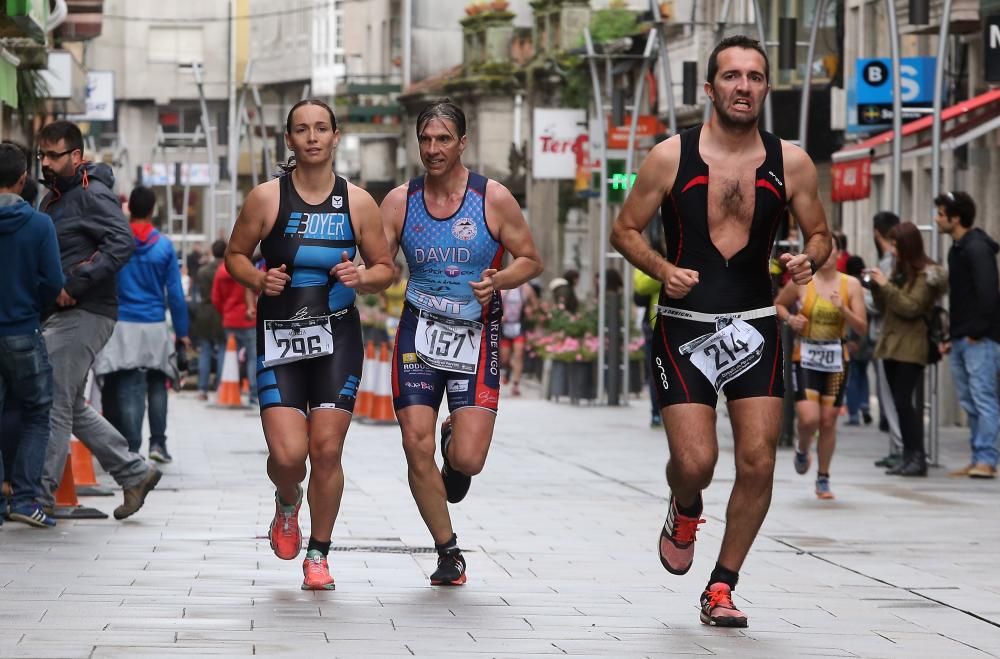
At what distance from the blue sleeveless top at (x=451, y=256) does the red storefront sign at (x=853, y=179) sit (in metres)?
13.2

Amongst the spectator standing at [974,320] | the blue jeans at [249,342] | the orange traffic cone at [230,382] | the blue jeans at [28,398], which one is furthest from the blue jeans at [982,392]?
the orange traffic cone at [230,382]

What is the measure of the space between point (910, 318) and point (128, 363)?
5495 millimetres

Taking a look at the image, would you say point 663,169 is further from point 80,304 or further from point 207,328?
point 207,328

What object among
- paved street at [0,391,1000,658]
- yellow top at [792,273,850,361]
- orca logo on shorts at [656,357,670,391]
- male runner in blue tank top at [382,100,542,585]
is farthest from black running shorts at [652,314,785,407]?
yellow top at [792,273,850,361]

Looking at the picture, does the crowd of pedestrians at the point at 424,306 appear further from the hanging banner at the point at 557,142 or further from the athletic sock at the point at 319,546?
the hanging banner at the point at 557,142

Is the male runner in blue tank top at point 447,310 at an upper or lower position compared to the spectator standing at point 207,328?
upper

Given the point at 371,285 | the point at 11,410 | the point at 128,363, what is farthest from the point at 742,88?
the point at 128,363

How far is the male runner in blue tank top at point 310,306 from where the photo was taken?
374 inches

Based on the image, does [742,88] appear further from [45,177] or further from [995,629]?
[45,177]

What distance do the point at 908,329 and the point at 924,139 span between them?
612 centimetres

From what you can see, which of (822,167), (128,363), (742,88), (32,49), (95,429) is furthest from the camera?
(822,167)

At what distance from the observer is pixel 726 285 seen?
8742 mm

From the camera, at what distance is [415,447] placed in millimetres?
9688

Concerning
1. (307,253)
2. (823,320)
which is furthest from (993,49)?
(307,253)
